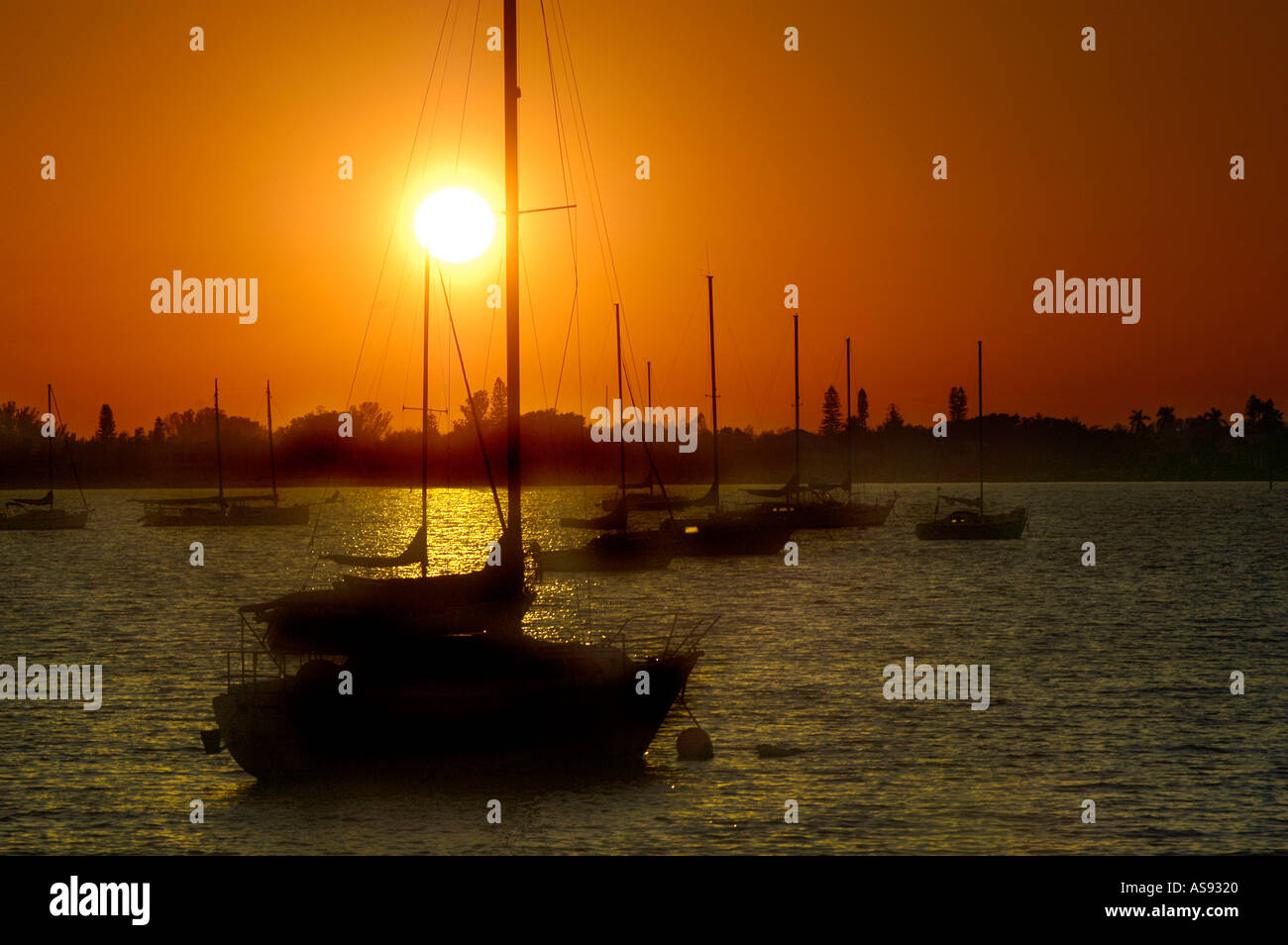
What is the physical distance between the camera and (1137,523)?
640 ft

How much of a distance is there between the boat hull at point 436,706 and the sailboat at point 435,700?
2 centimetres

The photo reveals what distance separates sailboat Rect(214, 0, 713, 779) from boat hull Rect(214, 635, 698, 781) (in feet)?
0.06

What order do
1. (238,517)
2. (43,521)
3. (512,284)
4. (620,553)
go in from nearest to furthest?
(512,284) → (620,553) → (238,517) → (43,521)

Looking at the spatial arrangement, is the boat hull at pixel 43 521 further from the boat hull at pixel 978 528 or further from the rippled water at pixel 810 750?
the boat hull at pixel 978 528

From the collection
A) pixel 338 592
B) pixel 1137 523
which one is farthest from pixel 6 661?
pixel 1137 523

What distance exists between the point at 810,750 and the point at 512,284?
45.9 feet

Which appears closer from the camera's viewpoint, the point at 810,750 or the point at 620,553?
the point at 810,750

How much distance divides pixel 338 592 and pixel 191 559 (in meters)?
114

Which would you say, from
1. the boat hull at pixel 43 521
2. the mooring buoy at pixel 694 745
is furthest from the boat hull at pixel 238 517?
the mooring buoy at pixel 694 745

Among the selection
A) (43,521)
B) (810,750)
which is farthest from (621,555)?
(43,521)

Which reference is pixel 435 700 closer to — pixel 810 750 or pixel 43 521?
pixel 810 750

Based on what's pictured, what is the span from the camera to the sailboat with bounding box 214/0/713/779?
24.0 metres

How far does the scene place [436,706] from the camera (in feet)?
78.7

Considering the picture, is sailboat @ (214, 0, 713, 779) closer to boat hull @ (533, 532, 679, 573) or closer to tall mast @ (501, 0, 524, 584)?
tall mast @ (501, 0, 524, 584)
